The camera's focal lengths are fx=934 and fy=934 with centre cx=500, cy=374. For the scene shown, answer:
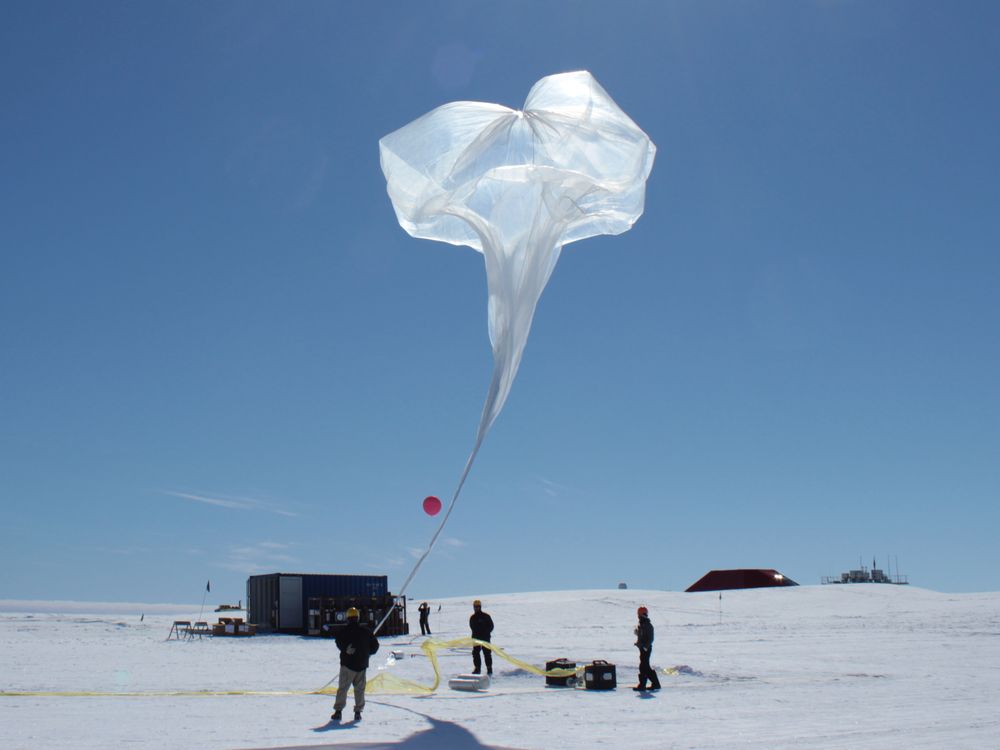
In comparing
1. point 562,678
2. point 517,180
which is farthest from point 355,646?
point 517,180

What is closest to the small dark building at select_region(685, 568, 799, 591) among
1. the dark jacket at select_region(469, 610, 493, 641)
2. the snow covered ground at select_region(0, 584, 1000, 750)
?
the snow covered ground at select_region(0, 584, 1000, 750)

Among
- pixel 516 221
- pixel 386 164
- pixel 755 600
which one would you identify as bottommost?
pixel 755 600

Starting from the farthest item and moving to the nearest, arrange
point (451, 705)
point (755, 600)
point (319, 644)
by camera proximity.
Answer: point (755, 600) < point (319, 644) < point (451, 705)

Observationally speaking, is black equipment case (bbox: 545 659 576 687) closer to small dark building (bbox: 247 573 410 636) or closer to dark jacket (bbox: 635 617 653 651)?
dark jacket (bbox: 635 617 653 651)

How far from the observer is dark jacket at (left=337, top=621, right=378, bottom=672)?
37.8ft

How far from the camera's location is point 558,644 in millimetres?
25203

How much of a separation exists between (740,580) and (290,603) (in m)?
47.8

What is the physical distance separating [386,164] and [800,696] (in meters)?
9.83

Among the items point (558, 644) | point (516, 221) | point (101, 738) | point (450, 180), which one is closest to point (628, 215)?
point (516, 221)

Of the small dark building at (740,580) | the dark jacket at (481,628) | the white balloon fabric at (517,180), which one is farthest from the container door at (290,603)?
the small dark building at (740,580)

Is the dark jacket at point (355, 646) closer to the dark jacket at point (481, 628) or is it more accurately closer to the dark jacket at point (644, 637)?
the dark jacket at point (644, 637)

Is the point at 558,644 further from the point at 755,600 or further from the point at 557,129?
the point at 755,600

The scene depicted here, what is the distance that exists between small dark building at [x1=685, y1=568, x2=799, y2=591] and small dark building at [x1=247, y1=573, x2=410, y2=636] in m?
43.2

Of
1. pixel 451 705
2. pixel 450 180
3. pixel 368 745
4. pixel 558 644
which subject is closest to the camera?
pixel 368 745
